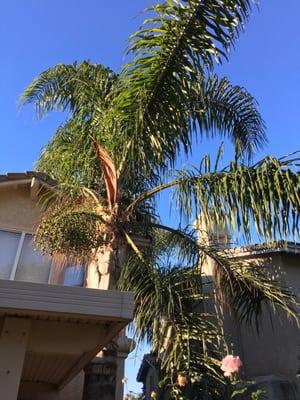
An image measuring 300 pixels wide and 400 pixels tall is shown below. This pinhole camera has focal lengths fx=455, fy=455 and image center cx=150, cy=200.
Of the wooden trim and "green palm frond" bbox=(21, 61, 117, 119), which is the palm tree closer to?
"green palm frond" bbox=(21, 61, 117, 119)

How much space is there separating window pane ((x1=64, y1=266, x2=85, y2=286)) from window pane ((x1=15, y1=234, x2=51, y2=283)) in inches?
16.0

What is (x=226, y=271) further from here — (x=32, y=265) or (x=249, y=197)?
(x=32, y=265)

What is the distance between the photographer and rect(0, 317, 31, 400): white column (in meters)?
4.84

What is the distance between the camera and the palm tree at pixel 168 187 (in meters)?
6.48

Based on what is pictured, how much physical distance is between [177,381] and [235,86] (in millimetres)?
6137

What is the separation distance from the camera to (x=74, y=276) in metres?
9.54

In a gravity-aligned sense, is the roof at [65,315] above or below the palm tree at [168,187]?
below

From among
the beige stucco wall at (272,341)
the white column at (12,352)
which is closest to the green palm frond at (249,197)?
the white column at (12,352)

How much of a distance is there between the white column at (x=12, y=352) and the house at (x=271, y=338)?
5451 millimetres

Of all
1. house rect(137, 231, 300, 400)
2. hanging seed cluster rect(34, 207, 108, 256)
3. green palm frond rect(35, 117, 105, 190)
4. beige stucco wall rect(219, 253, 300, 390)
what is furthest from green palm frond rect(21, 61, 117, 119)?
beige stucco wall rect(219, 253, 300, 390)

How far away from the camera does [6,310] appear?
4930 mm

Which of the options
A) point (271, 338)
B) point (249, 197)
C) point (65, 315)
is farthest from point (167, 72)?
point (271, 338)

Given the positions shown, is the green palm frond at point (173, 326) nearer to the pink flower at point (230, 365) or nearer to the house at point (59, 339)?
the pink flower at point (230, 365)

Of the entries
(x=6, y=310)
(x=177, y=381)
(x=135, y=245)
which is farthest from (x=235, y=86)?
(x=6, y=310)
